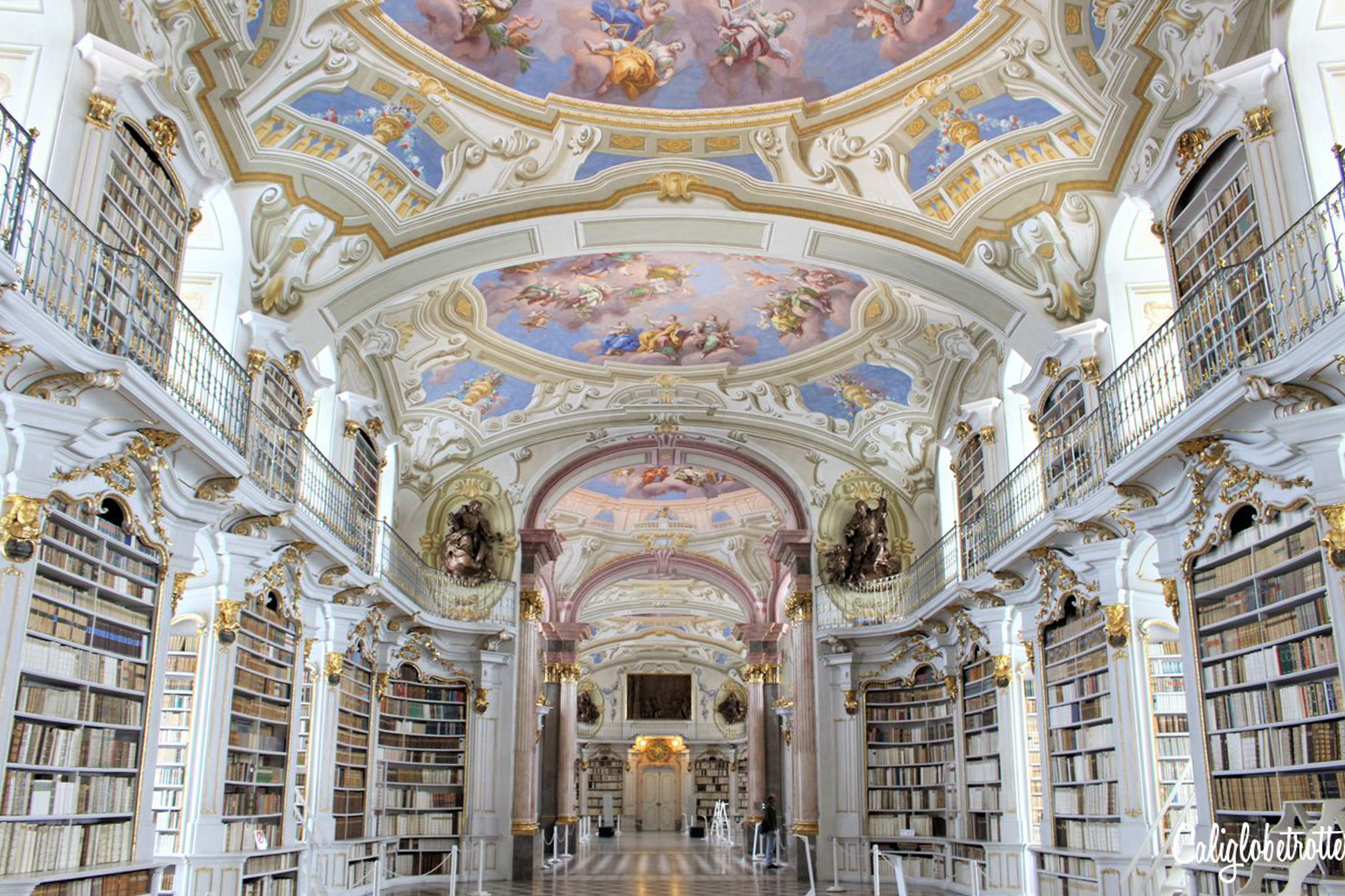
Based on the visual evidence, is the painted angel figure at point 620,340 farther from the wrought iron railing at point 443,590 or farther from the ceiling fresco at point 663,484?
the ceiling fresco at point 663,484

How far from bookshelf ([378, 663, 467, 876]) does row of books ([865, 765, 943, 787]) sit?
19.3 feet

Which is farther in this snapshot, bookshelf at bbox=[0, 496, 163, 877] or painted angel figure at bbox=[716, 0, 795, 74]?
painted angel figure at bbox=[716, 0, 795, 74]

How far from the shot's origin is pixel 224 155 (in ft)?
32.1

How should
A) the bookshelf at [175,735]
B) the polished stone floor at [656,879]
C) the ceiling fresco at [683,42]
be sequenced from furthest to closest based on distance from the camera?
the polished stone floor at [656,879], the ceiling fresco at [683,42], the bookshelf at [175,735]

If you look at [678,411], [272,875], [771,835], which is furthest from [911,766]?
[272,875]

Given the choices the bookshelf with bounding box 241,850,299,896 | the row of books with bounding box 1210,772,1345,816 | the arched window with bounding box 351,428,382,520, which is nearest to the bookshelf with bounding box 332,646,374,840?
the bookshelf with bounding box 241,850,299,896

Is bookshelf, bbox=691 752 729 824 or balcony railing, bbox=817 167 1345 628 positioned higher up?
balcony railing, bbox=817 167 1345 628

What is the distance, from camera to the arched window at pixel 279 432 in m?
10.4

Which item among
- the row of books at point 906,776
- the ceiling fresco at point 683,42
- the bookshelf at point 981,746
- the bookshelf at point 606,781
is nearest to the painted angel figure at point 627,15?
the ceiling fresco at point 683,42

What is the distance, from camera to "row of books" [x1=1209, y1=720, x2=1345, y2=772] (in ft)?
21.7

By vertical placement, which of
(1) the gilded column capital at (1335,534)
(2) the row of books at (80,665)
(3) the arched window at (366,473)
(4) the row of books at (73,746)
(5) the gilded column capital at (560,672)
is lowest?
(4) the row of books at (73,746)

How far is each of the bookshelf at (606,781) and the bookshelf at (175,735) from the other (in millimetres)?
30797

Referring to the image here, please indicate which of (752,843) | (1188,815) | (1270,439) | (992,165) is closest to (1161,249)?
(992,165)

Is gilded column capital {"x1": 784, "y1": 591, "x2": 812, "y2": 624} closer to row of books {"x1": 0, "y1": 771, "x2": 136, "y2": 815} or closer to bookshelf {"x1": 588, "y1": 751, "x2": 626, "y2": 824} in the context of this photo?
row of books {"x1": 0, "y1": 771, "x2": 136, "y2": 815}
